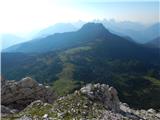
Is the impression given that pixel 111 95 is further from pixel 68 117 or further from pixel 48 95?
pixel 68 117

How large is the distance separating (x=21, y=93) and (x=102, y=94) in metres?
19.2

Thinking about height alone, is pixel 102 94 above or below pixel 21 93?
above

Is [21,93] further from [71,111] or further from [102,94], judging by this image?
[71,111]

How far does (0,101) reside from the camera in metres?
69.2

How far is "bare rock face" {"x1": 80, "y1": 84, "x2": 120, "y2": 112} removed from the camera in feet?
196

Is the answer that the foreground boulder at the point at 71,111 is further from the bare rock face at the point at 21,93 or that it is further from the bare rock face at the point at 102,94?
the bare rock face at the point at 21,93

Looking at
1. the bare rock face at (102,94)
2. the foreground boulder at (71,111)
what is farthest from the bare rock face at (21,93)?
the foreground boulder at (71,111)

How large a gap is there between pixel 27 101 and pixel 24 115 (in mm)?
28430

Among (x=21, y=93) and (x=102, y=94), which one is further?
(x=21, y=93)

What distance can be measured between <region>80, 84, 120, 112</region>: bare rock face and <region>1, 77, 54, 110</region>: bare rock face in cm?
1467

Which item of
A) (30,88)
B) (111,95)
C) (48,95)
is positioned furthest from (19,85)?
(111,95)

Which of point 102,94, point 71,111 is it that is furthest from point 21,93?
point 71,111

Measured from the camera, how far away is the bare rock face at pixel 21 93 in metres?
72.2

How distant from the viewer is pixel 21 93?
243ft
